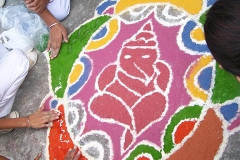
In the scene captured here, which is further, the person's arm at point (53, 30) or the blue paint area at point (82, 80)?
the person's arm at point (53, 30)

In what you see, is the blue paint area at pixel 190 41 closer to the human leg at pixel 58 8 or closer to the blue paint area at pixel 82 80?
the blue paint area at pixel 82 80

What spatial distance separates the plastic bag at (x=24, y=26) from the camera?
2.12 m

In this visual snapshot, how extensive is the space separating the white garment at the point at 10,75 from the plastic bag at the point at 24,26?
0.22 m

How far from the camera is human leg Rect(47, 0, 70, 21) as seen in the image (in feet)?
6.97

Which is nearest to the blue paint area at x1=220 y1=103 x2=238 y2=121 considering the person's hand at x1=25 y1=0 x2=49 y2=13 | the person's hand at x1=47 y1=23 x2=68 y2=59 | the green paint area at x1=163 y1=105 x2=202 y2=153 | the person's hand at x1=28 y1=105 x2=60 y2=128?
the green paint area at x1=163 y1=105 x2=202 y2=153

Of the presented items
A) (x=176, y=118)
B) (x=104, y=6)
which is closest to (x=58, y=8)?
(x=104, y=6)

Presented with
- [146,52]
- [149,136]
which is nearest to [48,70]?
[146,52]

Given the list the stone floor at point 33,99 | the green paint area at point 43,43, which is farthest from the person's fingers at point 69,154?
the green paint area at point 43,43

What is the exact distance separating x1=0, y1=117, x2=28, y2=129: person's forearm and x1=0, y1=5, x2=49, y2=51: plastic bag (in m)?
0.53

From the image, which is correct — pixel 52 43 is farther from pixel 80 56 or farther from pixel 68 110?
pixel 68 110

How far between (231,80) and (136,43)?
0.59 metres

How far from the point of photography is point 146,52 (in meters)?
1.80

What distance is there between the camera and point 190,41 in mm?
1734

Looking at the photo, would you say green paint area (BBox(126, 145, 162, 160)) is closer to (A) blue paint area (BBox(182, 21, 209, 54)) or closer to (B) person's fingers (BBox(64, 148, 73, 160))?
(B) person's fingers (BBox(64, 148, 73, 160))
